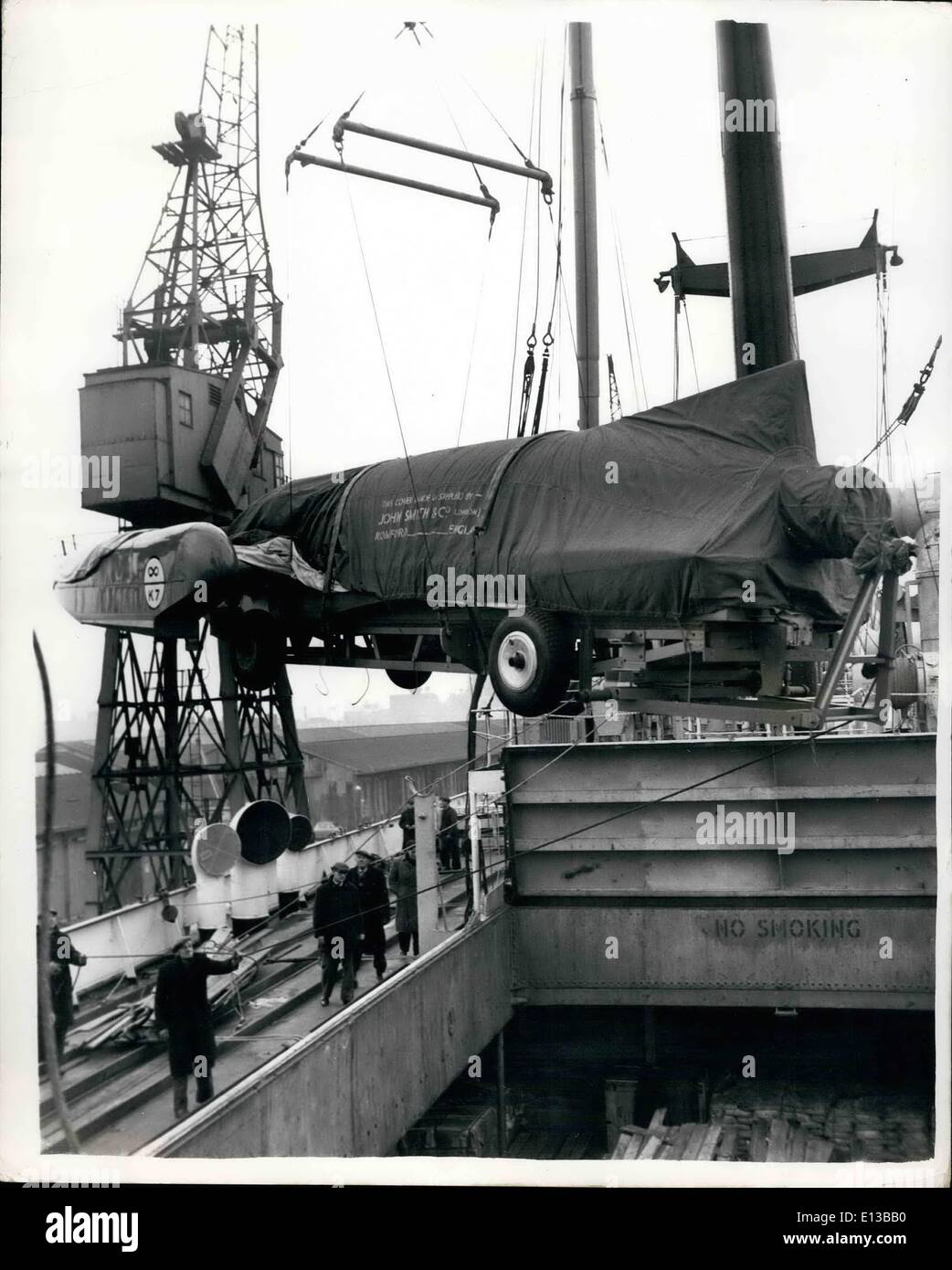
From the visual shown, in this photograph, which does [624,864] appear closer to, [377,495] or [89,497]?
[377,495]

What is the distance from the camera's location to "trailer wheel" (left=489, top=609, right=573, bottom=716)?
8414 millimetres

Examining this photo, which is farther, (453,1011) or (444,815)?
(444,815)

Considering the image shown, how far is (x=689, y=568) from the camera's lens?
7699 mm

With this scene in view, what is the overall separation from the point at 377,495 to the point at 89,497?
5426mm

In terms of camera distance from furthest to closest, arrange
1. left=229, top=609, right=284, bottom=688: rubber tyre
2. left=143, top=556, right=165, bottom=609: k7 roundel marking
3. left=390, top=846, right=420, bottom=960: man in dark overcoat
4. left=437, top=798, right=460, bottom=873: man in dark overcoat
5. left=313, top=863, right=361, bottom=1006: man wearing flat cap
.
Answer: left=437, top=798, right=460, bottom=873: man in dark overcoat, left=390, top=846, right=420, bottom=960: man in dark overcoat, left=313, top=863, right=361, bottom=1006: man wearing flat cap, left=229, top=609, right=284, bottom=688: rubber tyre, left=143, top=556, right=165, bottom=609: k7 roundel marking

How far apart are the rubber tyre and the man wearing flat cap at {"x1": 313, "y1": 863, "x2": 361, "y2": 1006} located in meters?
2.00

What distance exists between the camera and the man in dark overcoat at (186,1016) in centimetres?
814

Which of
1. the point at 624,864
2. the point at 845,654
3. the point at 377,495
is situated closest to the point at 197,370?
the point at 377,495

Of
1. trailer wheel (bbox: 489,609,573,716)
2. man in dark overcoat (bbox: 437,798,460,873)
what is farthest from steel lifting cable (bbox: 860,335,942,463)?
man in dark overcoat (bbox: 437,798,460,873)

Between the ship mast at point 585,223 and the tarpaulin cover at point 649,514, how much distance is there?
150 inches

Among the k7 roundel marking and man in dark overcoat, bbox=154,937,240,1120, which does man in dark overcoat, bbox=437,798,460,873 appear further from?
man in dark overcoat, bbox=154,937,240,1120

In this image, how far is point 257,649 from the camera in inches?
423

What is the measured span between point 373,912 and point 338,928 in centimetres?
60

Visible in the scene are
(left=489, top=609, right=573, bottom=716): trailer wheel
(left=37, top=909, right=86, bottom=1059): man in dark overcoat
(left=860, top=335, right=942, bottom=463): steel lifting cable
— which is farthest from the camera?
(left=37, top=909, right=86, bottom=1059): man in dark overcoat
